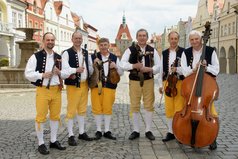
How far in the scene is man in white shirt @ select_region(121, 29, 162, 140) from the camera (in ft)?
19.9

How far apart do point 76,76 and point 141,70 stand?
1.16 metres

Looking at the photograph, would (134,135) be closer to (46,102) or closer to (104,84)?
(104,84)

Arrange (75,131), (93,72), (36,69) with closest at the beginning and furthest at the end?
(36,69) < (93,72) < (75,131)

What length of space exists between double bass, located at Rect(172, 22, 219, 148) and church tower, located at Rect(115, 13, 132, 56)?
368 feet

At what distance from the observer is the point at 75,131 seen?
6906 millimetres

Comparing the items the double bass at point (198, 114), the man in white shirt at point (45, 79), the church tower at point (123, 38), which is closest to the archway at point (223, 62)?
the double bass at point (198, 114)

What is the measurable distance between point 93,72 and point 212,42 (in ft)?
151

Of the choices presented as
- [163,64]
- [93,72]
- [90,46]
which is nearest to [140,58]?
[163,64]

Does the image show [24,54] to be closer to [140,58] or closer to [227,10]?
[140,58]

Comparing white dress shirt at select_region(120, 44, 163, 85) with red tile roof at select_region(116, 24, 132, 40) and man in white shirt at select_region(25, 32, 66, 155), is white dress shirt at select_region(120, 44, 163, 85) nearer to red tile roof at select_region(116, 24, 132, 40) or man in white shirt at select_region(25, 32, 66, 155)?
man in white shirt at select_region(25, 32, 66, 155)

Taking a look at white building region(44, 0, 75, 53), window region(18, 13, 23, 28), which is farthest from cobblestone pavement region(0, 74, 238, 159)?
white building region(44, 0, 75, 53)

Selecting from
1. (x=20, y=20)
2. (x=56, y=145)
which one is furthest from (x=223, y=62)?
(x=56, y=145)

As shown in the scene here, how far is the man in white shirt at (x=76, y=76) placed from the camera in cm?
571

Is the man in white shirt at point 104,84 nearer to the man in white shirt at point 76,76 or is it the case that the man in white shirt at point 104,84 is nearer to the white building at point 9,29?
the man in white shirt at point 76,76
